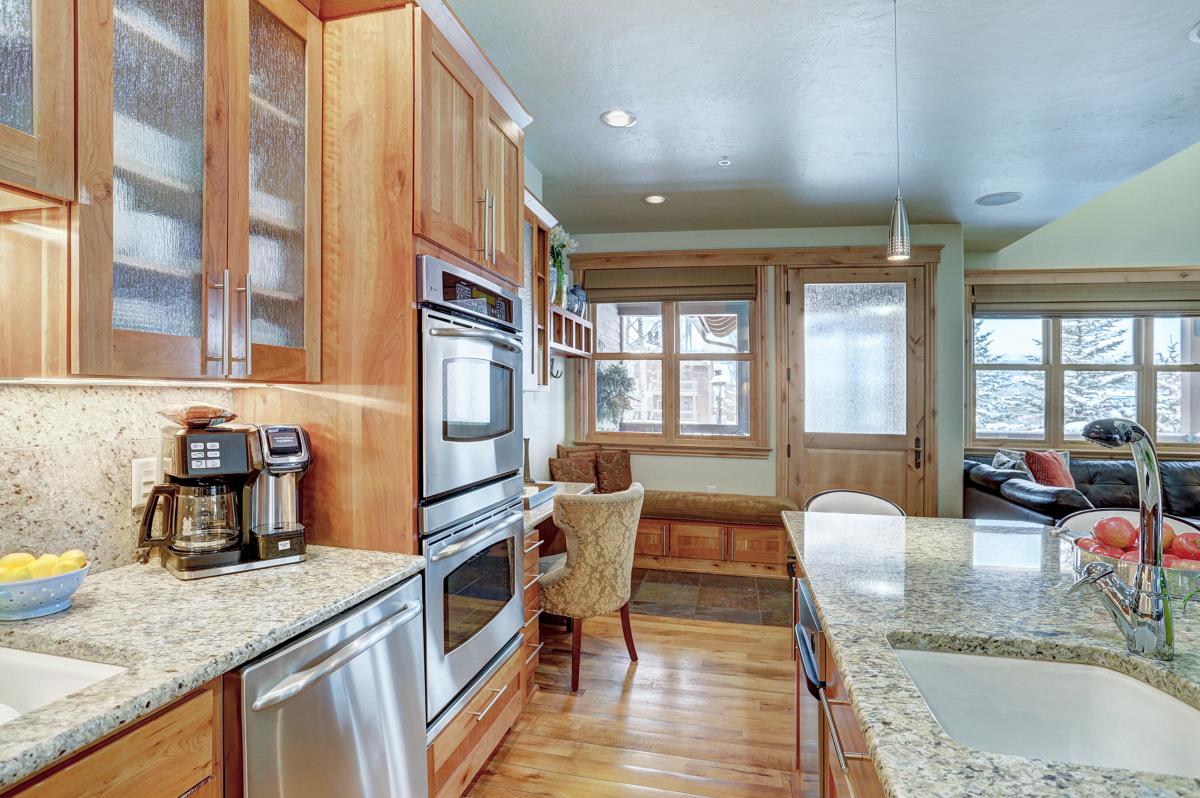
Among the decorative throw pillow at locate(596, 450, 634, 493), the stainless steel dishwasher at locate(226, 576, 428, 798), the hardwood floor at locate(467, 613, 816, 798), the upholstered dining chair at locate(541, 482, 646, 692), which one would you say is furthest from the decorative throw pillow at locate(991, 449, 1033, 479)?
the stainless steel dishwasher at locate(226, 576, 428, 798)

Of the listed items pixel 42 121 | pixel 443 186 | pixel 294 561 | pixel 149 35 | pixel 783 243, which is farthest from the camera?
pixel 783 243

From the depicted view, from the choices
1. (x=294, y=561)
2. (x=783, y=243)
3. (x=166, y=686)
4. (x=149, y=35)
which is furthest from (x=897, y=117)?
(x=166, y=686)

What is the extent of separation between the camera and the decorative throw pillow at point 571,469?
4.48 m

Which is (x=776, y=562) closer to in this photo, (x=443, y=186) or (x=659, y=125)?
(x=659, y=125)

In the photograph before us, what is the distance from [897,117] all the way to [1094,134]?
117cm

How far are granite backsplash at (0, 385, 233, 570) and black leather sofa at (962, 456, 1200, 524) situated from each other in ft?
14.3

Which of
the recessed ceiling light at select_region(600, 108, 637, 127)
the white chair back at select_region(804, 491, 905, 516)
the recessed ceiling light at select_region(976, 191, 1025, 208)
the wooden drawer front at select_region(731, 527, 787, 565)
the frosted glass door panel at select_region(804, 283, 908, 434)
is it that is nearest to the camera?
the white chair back at select_region(804, 491, 905, 516)

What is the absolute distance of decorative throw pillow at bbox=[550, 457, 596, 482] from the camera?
14.7ft

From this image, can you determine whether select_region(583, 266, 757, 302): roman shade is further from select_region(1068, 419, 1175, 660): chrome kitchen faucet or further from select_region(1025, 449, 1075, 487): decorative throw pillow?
select_region(1068, 419, 1175, 660): chrome kitchen faucet

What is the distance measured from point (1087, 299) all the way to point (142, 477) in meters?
7.04

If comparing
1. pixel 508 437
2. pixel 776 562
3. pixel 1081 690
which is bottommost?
pixel 776 562

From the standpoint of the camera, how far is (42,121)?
0.99m

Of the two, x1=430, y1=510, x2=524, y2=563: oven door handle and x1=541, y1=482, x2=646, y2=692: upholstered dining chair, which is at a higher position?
x1=430, y1=510, x2=524, y2=563: oven door handle

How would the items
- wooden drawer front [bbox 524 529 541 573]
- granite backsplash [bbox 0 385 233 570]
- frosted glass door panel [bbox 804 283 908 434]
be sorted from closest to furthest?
granite backsplash [bbox 0 385 233 570]
wooden drawer front [bbox 524 529 541 573]
frosted glass door panel [bbox 804 283 908 434]
